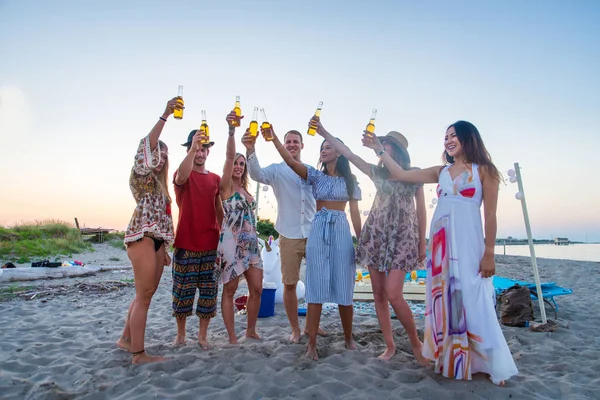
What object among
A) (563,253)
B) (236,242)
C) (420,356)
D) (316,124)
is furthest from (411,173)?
(563,253)

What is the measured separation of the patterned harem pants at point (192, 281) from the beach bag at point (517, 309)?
3.60 metres

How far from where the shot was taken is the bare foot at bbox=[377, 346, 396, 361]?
10.2ft

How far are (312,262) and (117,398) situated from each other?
1.71 m

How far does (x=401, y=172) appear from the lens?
119 inches

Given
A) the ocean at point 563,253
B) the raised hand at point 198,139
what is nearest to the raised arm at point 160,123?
the raised hand at point 198,139

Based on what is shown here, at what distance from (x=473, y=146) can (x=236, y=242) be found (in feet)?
7.40

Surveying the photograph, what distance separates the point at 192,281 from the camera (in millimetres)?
3459

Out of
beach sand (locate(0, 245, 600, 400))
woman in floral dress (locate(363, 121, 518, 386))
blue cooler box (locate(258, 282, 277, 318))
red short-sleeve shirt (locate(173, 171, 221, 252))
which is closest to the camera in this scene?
beach sand (locate(0, 245, 600, 400))

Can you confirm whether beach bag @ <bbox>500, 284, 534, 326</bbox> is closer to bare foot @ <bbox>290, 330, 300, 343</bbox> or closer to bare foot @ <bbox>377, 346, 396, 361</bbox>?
bare foot @ <bbox>377, 346, 396, 361</bbox>

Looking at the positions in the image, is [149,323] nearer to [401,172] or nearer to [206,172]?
[206,172]

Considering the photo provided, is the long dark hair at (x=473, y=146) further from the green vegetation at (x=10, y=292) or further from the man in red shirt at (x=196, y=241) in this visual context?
the green vegetation at (x=10, y=292)

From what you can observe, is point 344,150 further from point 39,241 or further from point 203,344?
point 39,241

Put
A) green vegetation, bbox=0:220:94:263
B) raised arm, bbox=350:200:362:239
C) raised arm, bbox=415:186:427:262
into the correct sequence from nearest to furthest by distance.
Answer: raised arm, bbox=415:186:427:262
raised arm, bbox=350:200:362:239
green vegetation, bbox=0:220:94:263

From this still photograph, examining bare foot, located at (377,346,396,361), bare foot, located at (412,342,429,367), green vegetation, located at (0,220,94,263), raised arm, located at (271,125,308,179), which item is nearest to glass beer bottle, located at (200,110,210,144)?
raised arm, located at (271,125,308,179)
